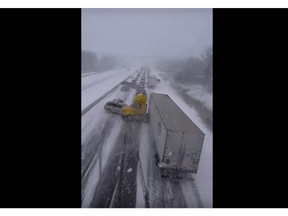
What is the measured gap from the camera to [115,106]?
13.2m

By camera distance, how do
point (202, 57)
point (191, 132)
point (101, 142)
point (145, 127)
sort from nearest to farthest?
point (191, 132) → point (202, 57) → point (101, 142) → point (145, 127)

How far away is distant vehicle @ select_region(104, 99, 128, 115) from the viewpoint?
42.9 feet

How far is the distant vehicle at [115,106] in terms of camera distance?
13062 millimetres

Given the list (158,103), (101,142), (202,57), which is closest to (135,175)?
(101,142)

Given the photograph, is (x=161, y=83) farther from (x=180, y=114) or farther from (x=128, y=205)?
(x=128, y=205)

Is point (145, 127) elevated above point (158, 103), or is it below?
below

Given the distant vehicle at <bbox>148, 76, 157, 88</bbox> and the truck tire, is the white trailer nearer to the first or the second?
the distant vehicle at <bbox>148, 76, 157, 88</bbox>

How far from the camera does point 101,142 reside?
30.3 ft

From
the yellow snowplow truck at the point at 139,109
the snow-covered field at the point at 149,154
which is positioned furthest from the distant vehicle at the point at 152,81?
the yellow snowplow truck at the point at 139,109

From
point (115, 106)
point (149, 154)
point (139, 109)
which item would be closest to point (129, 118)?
point (139, 109)

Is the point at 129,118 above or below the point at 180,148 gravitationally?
above

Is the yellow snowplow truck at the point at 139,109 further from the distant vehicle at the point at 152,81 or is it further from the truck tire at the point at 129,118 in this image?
the distant vehicle at the point at 152,81

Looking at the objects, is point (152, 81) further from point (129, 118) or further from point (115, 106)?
point (115, 106)

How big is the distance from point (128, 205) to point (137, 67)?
626 cm
